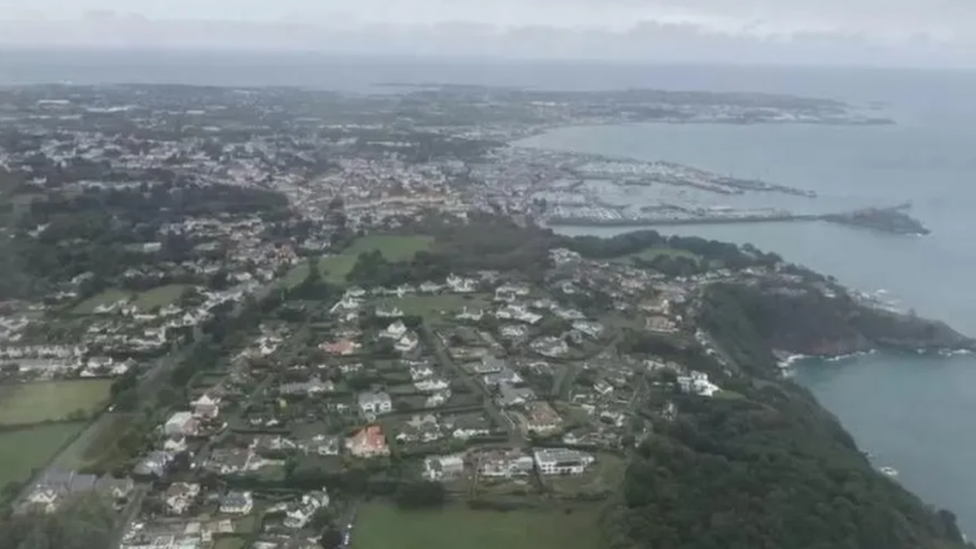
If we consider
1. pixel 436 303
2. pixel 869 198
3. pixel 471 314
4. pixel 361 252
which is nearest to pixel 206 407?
pixel 471 314

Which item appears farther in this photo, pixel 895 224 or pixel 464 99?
pixel 464 99

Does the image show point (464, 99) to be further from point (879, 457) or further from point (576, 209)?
point (879, 457)

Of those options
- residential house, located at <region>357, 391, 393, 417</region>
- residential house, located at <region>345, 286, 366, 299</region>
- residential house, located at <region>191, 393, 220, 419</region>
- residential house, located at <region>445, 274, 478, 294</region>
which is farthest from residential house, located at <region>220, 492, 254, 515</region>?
residential house, located at <region>445, 274, 478, 294</region>

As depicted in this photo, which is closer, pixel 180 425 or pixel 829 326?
pixel 180 425

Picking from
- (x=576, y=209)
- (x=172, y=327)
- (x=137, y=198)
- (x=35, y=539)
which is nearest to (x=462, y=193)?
(x=576, y=209)

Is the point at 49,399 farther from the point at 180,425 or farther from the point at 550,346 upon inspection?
the point at 550,346

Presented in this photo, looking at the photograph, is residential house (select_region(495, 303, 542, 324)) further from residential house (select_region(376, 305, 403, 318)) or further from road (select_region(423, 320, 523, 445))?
residential house (select_region(376, 305, 403, 318))

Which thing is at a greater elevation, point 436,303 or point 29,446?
point 436,303
